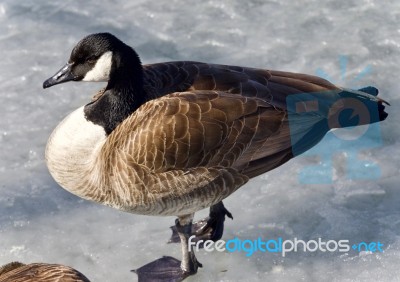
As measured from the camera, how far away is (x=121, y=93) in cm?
448

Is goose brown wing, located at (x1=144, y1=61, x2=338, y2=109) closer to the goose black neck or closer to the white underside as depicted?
the goose black neck

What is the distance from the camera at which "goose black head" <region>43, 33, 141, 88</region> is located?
14.4ft

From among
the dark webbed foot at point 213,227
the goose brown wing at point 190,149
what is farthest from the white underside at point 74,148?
the dark webbed foot at point 213,227

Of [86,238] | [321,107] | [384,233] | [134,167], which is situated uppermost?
[321,107]

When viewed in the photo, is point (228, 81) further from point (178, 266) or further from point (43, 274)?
point (43, 274)

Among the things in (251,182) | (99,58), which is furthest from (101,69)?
(251,182)

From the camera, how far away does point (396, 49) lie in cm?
628

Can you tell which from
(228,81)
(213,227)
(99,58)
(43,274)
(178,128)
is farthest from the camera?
(213,227)

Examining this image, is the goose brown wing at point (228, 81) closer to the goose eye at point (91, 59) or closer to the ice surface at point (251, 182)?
the goose eye at point (91, 59)

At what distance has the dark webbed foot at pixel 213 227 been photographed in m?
4.98

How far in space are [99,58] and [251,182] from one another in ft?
5.17

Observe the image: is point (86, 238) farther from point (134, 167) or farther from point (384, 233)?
point (384, 233)

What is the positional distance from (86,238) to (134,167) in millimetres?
912

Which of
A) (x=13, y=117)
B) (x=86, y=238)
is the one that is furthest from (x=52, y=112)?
(x=86, y=238)
